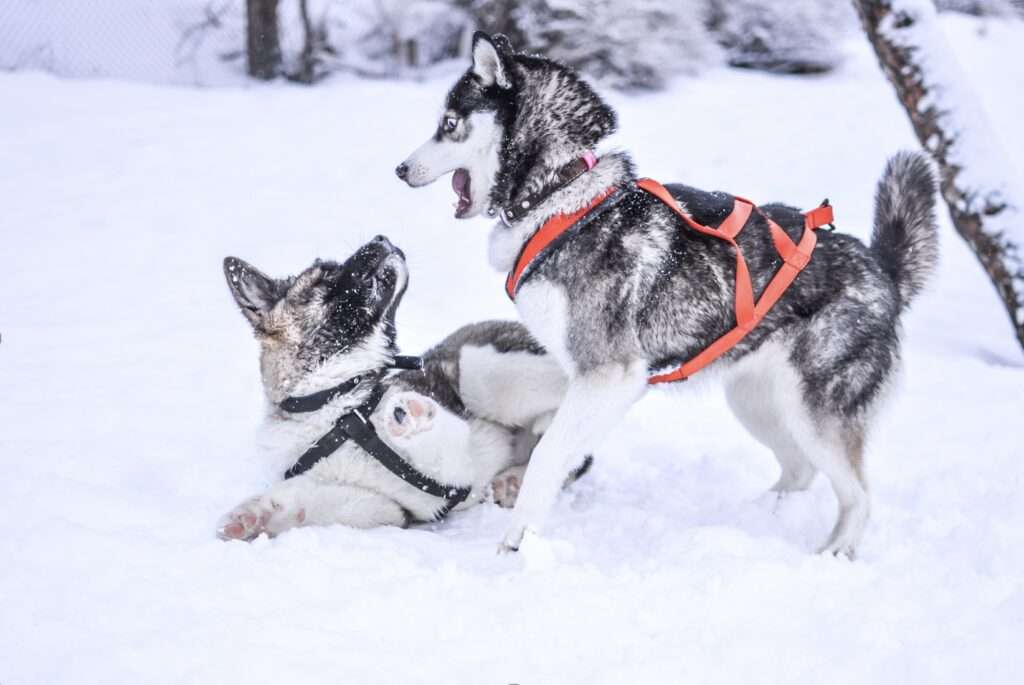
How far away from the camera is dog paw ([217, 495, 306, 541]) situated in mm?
2799

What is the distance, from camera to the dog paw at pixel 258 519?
2.80 meters

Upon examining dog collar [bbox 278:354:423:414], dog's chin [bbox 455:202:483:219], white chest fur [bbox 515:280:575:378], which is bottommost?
dog collar [bbox 278:354:423:414]

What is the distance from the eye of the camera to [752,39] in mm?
12156

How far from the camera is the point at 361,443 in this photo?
314 cm

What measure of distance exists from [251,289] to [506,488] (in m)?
1.28

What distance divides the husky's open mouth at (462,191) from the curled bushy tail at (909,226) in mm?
1569

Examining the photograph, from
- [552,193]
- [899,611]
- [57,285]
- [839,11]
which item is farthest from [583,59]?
[899,611]

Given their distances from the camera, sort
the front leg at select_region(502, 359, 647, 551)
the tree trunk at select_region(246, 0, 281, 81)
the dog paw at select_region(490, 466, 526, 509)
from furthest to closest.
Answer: the tree trunk at select_region(246, 0, 281, 81) < the dog paw at select_region(490, 466, 526, 509) < the front leg at select_region(502, 359, 647, 551)

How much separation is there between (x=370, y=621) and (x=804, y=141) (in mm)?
9665

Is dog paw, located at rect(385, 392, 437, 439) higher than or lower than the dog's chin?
lower

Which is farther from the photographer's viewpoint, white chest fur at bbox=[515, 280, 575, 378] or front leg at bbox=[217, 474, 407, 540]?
white chest fur at bbox=[515, 280, 575, 378]

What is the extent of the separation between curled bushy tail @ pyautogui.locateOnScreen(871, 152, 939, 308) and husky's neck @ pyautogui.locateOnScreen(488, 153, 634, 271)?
3.45ft

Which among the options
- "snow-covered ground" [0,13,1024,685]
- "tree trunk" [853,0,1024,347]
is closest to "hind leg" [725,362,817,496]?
"snow-covered ground" [0,13,1024,685]

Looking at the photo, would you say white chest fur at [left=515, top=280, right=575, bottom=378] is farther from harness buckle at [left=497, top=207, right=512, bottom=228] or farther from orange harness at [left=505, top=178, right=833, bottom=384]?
harness buckle at [left=497, top=207, right=512, bottom=228]
